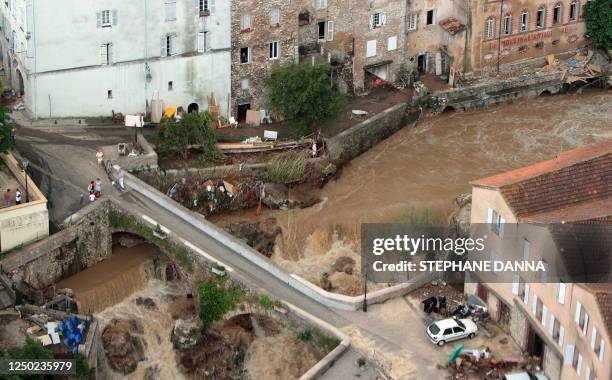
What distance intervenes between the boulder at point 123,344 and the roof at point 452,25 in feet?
111

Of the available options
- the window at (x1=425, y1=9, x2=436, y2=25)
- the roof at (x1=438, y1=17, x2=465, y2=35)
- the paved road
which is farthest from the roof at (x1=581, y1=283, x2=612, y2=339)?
the window at (x1=425, y1=9, x2=436, y2=25)

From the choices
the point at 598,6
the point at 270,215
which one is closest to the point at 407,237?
the point at 270,215

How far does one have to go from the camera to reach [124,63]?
Answer: 87.8 meters

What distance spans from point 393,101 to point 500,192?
24895 millimetres

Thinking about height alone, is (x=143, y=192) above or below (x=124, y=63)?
below

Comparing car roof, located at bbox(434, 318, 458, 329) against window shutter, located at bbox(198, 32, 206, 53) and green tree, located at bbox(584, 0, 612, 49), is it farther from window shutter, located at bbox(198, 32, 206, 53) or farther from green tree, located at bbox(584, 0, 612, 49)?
green tree, located at bbox(584, 0, 612, 49)

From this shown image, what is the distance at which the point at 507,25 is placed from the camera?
102 meters

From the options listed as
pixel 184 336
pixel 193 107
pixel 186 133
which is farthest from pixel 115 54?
pixel 184 336

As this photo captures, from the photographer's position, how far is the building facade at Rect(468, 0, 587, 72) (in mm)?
100562

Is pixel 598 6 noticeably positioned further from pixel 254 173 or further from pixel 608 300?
pixel 608 300

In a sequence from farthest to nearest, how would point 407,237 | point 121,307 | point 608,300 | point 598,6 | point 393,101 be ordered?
point 598,6 < point 393,101 < point 407,237 < point 121,307 < point 608,300

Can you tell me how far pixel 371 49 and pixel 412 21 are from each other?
3792 millimetres

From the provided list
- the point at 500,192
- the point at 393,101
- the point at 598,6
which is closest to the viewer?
the point at 500,192

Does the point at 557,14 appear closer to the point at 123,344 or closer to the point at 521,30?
the point at 521,30
